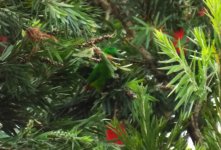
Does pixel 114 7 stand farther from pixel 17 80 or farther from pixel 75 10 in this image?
pixel 17 80

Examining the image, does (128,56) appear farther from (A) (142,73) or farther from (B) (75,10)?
(B) (75,10)

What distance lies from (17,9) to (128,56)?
38 centimetres

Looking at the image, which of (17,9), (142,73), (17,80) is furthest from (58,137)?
(142,73)

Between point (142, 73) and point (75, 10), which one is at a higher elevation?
point (75, 10)

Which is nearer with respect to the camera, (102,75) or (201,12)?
(102,75)

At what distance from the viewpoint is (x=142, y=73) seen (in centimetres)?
107

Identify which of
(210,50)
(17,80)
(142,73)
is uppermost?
(210,50)

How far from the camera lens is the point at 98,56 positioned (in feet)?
2.42

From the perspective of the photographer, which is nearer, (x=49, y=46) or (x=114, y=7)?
(x=49, y=46)

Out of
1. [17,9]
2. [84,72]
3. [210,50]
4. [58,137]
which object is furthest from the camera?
[84,72]

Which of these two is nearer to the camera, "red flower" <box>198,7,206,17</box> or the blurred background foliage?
the blurred background foliage

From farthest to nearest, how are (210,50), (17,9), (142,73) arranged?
(142,73) < (17,9) < (210,50)

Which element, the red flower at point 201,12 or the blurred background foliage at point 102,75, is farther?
the red flower at point 201,12

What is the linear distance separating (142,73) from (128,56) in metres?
0.05
